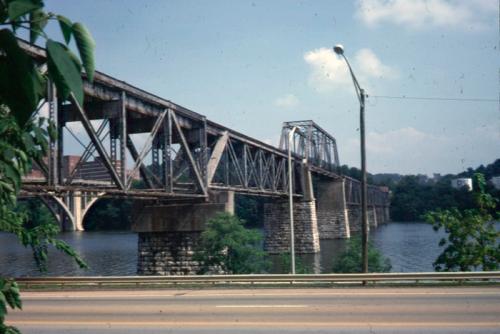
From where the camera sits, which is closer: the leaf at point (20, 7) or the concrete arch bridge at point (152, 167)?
the leaf at point (20, 7)

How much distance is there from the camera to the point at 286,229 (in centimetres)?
7550

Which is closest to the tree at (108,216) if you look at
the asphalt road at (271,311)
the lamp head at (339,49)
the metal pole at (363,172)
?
the metal pole at (363,172)

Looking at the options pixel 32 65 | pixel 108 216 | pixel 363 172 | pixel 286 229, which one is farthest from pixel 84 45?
pixel 108 216

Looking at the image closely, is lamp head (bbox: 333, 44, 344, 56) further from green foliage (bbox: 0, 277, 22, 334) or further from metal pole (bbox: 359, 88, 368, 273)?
green foliage (bbox: 0, 277, 22, 334)

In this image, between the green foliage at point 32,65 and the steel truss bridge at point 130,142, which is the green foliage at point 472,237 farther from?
the green foliage at point 32,65

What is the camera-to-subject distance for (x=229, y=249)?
101 feet

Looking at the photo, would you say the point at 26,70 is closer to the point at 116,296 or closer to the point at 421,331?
the point at 421,331

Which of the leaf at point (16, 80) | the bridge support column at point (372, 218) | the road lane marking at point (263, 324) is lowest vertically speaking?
the bridge support column at point (372, 218)

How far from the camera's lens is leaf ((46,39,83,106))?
160 centimetres

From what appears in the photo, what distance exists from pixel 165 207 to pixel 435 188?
496ft

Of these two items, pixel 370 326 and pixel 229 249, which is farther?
pixel 229 249

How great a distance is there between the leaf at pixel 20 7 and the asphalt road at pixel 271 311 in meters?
12.0

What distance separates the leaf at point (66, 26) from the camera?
1.68m

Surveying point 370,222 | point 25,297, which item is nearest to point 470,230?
point 25,297
